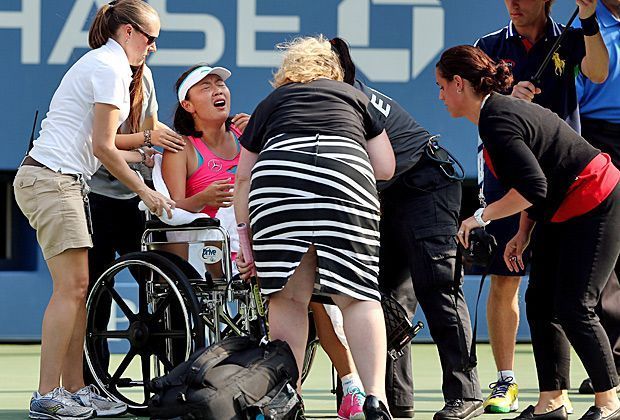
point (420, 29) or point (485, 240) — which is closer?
point (485, 240)

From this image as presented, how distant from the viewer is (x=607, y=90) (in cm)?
659

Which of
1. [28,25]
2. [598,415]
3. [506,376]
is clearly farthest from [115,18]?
[28,25]

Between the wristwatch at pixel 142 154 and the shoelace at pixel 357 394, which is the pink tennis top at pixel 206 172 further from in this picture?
the shoelace at pixel 357 394

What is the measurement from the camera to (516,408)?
5.94 m

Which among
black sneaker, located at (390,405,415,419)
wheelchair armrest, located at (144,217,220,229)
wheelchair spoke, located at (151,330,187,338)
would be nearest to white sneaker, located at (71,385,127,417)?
wheelchair spoke, located at (151,330,187,338)

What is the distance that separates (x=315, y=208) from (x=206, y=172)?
1331 mm

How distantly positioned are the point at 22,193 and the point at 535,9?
244 centimetres

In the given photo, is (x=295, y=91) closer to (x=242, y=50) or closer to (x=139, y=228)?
(x=139, y=228)

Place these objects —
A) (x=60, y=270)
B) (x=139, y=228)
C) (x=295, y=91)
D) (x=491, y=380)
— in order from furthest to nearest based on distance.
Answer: (x=491, y=380)
(x=139, y=228)
(x=60, y=270)
(x=295, y=91)

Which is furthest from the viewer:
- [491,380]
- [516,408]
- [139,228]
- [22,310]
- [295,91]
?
[22,310]

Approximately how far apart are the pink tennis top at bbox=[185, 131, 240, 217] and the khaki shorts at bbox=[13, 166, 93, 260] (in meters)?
0.59

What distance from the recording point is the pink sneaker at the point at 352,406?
5.20 meters

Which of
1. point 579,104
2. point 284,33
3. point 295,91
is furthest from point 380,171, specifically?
point 284,33

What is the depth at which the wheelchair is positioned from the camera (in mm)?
5566
